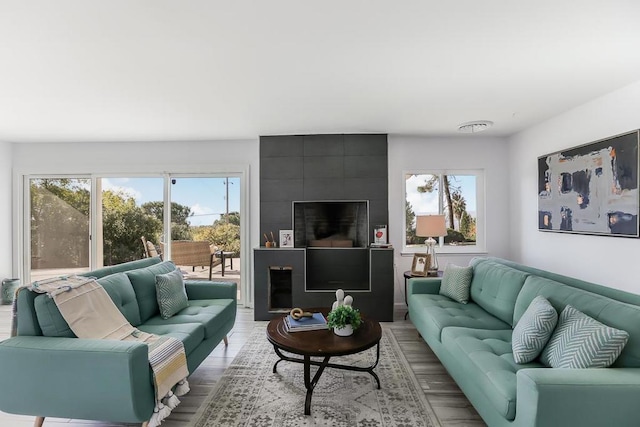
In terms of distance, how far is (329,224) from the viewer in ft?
15.2

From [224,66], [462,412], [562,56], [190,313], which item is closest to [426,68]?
[562,56]

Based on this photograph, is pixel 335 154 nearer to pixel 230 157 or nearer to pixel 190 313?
pixel 230 157

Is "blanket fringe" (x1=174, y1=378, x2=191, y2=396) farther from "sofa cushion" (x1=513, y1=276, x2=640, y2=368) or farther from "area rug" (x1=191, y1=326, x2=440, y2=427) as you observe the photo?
"sofa cushion" (x1=513, y1=276, x2=640, y2=368)

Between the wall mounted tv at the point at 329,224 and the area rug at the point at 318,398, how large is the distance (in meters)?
1.80

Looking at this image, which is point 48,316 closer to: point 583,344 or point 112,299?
point 112,299

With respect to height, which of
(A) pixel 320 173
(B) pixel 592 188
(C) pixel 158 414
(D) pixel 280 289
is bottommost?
(C) pixel 158 414

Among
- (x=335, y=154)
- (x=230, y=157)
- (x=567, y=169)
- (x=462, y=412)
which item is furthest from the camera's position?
(x=230, y=157)

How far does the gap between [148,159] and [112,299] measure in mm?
3008

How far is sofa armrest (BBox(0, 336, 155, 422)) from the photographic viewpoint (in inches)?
71.0

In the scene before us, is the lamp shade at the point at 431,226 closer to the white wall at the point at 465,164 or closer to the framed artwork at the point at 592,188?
the white wall at the point at 465,164

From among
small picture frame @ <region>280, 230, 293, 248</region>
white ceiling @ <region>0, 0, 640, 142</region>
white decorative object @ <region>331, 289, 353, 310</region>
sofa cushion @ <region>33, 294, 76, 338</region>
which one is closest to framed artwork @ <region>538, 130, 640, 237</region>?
white ceiling @ <region>0, 0, 640, 142</region>

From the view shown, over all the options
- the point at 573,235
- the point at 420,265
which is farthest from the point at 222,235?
the point at 573,235

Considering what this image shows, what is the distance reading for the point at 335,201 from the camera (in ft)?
14.8

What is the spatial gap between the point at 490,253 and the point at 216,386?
13.1 feet
